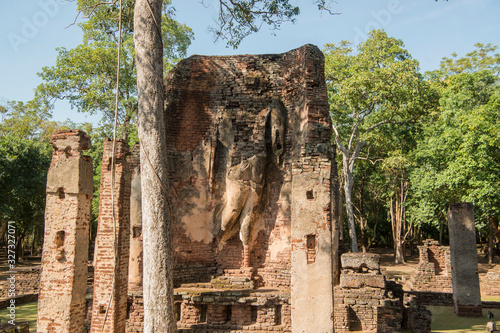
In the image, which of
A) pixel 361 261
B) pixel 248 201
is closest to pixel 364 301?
pixel 361 261

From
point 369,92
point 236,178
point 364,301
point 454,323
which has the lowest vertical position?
point 454,323

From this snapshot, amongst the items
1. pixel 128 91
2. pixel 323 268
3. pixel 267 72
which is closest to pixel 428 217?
pixel 267 72

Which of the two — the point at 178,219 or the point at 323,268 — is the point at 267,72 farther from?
the point at 323,268

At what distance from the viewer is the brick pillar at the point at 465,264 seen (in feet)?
44.5

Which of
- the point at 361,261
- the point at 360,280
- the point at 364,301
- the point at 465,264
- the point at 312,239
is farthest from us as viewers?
the point at 465,264

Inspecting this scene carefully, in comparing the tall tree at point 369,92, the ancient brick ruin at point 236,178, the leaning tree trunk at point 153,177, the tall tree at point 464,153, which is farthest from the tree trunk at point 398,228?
the leaning tree trunk at point 153,177

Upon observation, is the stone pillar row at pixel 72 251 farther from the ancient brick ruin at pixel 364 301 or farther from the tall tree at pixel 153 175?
the ancient brick ruin at pixel 364 301

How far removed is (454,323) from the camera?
12766 mm

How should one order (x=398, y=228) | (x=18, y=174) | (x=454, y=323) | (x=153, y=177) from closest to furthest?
(x=153, y=177) → (x=454, y=323) → (x=18, y=174) → (x=398, y=228)

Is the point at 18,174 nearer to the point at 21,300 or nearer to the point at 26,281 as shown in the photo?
the point at 26,281

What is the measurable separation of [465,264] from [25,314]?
15.2 metres

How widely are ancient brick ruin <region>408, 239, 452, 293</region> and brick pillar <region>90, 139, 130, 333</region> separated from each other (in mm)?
15958

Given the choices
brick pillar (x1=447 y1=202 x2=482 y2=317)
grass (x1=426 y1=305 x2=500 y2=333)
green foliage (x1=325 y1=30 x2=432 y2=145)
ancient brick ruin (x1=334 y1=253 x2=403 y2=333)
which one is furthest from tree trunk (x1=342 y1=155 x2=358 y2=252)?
ancient brick ruin (x1=334 y1=253 x2=403 y2=333)

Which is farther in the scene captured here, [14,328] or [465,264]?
[465,264]
